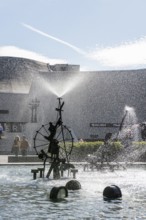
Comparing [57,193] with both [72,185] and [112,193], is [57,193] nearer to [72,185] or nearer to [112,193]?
[112,193]

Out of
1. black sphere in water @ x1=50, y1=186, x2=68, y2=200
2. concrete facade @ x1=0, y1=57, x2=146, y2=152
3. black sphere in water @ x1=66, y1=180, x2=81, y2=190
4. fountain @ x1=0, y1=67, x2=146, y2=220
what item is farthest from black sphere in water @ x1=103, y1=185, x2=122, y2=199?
concrete facade @ x1=0, y1=57, x2=146, y2=152

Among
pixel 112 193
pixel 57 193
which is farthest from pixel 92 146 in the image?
pixel 57 193

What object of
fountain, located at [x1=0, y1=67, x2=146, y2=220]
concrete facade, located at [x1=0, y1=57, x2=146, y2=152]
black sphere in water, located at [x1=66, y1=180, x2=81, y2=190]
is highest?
concrete facade, located at [x1=0, y1=57, x2=146, y2=152]

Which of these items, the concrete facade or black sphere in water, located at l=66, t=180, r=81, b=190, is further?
the concrete facade

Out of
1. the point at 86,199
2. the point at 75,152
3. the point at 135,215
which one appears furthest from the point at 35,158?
the point at 135,215

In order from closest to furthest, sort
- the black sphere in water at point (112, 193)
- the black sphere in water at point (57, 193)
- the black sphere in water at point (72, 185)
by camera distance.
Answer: the black sphere in water at point (57, 193), the black sphere in water at point (112, 193), the black sphere in water at point (72, 185)

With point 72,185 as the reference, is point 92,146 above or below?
above

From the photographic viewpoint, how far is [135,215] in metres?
13.8

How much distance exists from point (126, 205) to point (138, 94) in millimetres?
50132

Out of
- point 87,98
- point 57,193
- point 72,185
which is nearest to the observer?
point 57,193

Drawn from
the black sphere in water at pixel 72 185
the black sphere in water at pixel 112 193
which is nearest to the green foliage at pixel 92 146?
the black sphere in water at pixel 72 185

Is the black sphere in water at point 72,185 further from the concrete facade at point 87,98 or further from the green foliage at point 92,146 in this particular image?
the concrete facade at point 87,98

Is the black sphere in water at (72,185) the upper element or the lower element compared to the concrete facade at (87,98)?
lower

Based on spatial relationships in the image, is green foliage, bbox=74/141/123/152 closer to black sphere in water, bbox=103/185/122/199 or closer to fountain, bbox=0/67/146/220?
fountain, bbox=0/67/146/220
